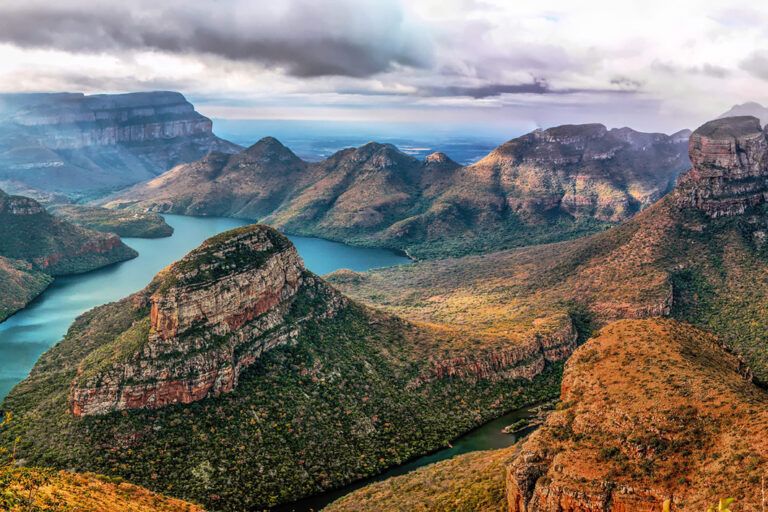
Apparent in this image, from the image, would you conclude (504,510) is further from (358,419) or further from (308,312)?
(308,312)

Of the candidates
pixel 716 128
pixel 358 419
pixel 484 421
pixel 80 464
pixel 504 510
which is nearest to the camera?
pixel 504 510

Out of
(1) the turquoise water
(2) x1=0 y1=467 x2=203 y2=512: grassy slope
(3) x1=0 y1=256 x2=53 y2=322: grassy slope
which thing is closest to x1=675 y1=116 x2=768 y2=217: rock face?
(1) the turquoise water

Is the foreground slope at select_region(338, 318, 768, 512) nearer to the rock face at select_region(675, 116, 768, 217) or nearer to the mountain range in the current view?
the mountain range

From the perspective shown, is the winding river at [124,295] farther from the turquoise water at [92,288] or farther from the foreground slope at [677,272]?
the foreground slope at [677,272]

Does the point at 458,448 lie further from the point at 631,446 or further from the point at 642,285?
the point at 642,285

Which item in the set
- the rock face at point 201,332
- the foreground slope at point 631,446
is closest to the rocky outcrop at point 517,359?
the rock face at point 201,332

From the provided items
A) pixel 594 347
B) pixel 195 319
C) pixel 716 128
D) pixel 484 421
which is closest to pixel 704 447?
pixel 594 347
